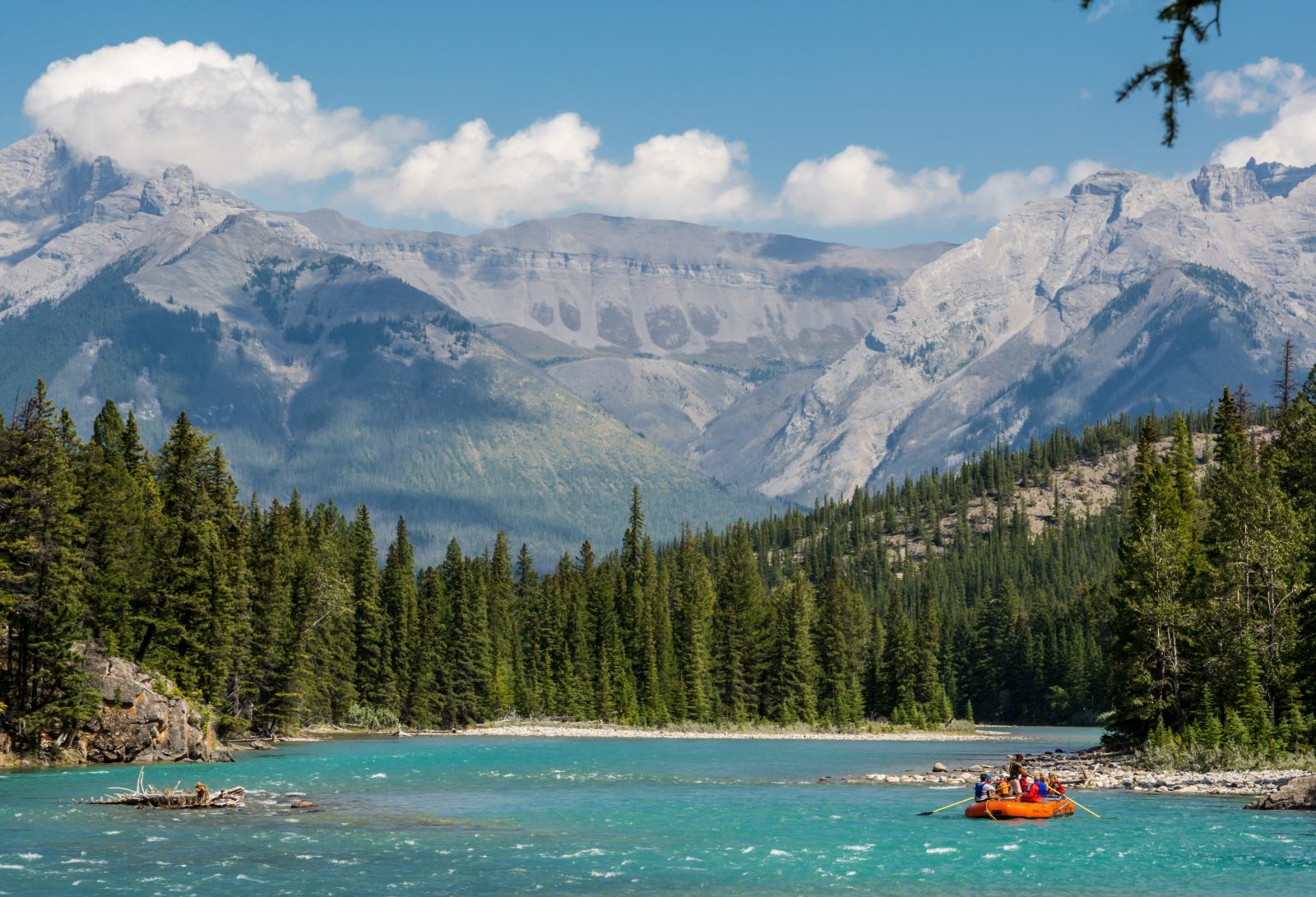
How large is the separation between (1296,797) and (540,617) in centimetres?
11701

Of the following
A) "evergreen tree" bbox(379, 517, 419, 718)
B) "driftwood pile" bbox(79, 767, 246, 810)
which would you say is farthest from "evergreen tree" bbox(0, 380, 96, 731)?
"evergreen tree" bbox(379, 517, 419, 718)

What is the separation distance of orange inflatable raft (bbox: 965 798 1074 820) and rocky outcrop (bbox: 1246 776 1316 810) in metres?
9.36

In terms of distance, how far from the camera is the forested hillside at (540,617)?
81875mm

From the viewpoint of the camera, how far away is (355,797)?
72500 mm

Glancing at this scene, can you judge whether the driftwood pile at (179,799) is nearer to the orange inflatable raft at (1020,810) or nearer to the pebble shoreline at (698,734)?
the orange inflatable raft at (1020,810)

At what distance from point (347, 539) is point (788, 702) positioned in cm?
5595

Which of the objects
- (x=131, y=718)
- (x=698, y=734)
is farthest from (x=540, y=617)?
(x=131, y=718)

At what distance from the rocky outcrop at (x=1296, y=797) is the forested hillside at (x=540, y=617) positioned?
15.6 meters

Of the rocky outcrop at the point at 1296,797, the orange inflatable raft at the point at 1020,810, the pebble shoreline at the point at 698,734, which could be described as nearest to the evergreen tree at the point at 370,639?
the pebble shoreline at the point at 698,734

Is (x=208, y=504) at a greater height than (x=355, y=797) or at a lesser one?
greater

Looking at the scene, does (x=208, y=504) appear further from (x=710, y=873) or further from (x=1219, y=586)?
(x=1219, y=586)

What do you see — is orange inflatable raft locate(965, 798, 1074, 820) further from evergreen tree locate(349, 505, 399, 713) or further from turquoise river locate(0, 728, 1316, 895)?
evergreen tree locate(349, 505, 399, 713)

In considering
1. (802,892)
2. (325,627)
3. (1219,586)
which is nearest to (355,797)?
(802,892)

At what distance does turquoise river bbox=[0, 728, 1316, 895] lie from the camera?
4647cm
